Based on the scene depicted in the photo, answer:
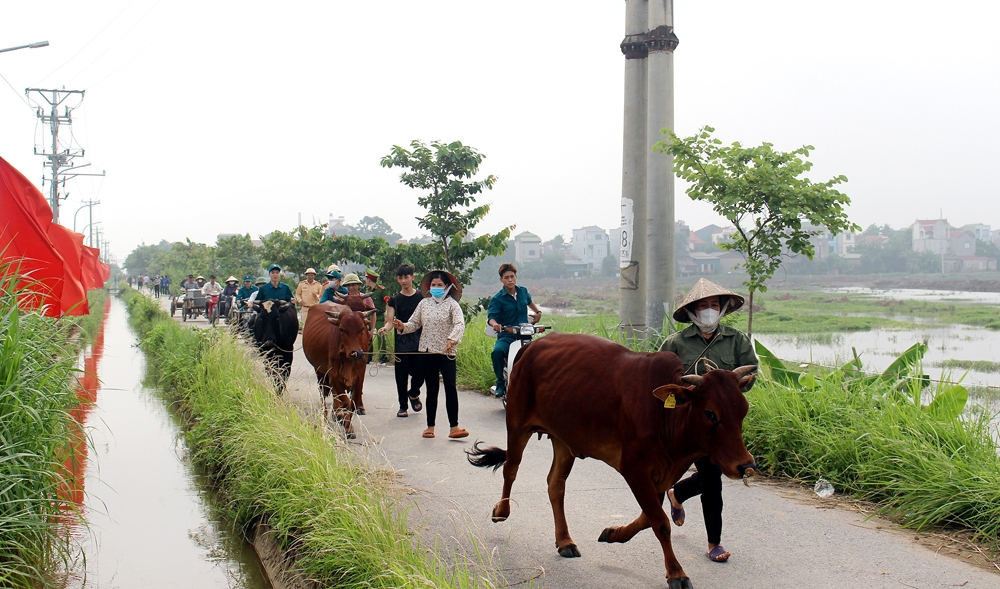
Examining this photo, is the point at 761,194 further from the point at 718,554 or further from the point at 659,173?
the point at 718,554

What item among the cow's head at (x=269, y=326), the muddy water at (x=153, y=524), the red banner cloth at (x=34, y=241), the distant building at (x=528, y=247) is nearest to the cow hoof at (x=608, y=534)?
the muddy water at (x=153, y=524)

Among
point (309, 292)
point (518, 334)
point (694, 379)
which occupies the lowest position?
point (518, 334)

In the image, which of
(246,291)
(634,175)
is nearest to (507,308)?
(634,175)

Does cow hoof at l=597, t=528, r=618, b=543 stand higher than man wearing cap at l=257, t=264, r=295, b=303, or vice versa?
man wearing cap at l=257, t=264, r=295, b=303

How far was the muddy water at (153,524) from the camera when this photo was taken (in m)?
5.82

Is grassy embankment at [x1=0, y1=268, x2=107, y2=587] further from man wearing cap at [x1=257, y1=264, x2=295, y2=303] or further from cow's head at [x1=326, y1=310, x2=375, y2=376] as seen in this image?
man wearing cap at [x1=257, y1=264, x2=295, y2=303]

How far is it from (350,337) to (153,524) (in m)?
2.73

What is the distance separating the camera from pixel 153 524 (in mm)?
6953

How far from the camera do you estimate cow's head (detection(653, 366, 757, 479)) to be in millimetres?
4117

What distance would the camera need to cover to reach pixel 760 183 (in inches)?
344

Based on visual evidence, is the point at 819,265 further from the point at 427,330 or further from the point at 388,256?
the point at 427,330

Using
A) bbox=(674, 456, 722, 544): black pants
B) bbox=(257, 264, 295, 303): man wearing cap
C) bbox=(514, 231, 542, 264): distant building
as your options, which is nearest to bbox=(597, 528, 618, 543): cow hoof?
bbox=(674, 456, 722, 544): black pants

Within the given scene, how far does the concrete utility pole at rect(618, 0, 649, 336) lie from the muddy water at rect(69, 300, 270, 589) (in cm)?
528

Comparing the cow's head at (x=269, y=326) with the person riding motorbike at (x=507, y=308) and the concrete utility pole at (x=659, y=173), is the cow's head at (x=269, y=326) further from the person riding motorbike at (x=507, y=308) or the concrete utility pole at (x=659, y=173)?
the concrete utility pole at (x=659, y=173)
